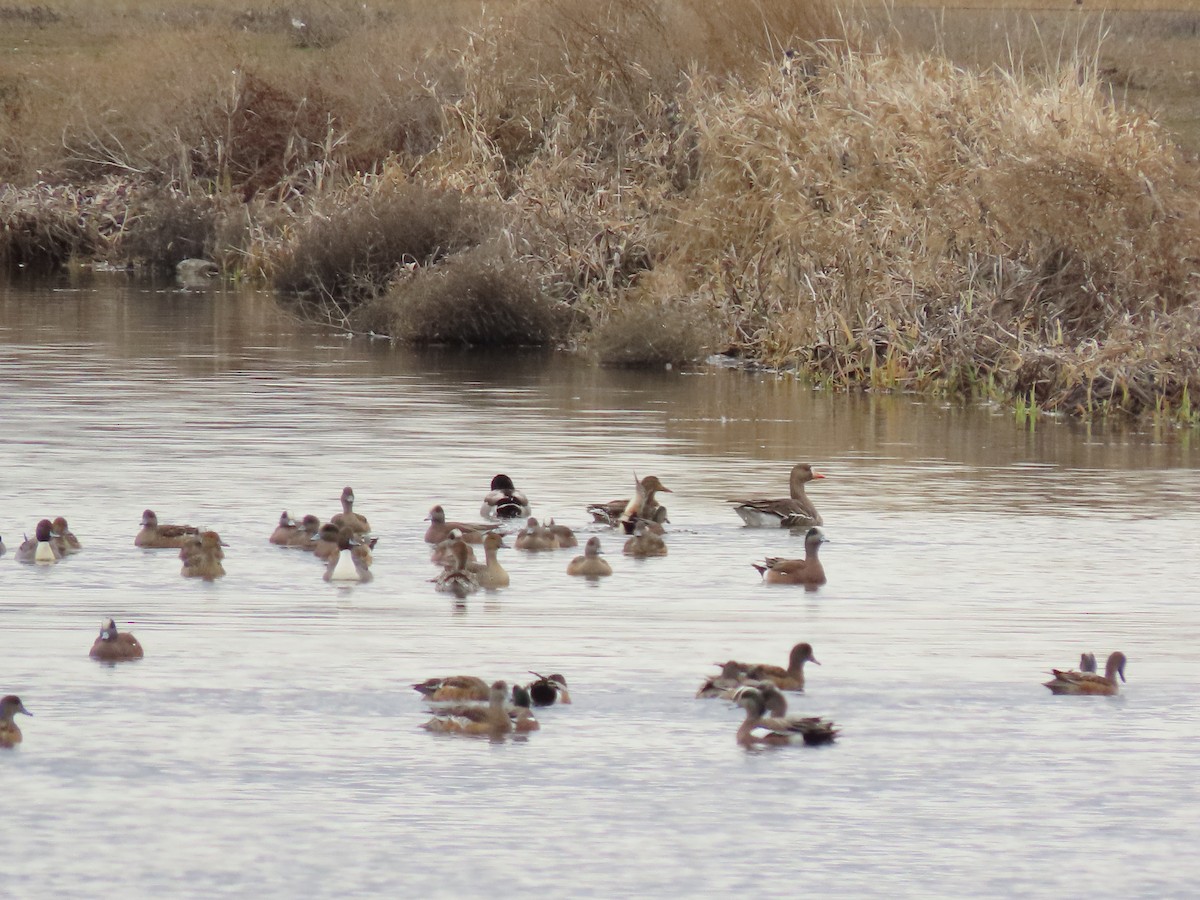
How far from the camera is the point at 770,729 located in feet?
37.5

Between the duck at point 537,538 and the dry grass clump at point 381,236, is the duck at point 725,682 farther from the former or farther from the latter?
the dry grass clump at point 381,236

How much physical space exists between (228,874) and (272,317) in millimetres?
27838

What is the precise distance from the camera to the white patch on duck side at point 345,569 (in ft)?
49.7

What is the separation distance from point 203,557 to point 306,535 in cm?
131

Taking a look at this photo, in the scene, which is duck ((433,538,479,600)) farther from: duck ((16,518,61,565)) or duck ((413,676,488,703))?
duck ((413,676,488,703))

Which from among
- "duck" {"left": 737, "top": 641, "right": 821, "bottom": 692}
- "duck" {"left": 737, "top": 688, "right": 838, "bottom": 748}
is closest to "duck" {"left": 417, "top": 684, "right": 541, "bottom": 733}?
"duck" {"left": 737, "top": 688, "right": 838, "bottom": 748}

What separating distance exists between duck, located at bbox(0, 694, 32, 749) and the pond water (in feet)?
0.20

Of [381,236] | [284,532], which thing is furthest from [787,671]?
[381,236]

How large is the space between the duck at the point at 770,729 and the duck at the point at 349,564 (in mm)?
4278

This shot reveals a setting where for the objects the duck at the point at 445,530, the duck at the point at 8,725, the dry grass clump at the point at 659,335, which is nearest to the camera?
the duck at the point at 8,725

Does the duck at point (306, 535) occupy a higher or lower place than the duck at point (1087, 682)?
higher

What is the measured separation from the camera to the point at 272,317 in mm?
36750

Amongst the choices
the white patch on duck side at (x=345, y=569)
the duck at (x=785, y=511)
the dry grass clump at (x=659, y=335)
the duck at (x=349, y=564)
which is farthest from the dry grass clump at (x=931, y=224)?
the white patch on duck side at (x=345, y=569)

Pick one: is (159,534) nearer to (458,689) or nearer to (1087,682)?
(458,689)
